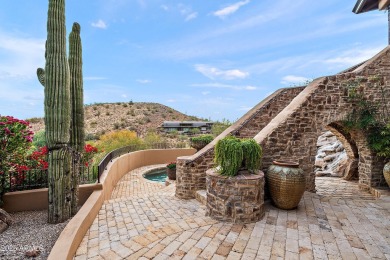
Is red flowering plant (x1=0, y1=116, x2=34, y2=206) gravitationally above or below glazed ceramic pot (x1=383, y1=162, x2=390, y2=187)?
above

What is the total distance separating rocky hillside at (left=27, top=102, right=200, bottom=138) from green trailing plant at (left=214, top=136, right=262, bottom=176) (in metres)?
26.0

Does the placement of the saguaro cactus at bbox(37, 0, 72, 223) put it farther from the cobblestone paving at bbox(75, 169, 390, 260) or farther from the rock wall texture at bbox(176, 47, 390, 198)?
the rock wall texture at bbox(176, 47, 390, 198)

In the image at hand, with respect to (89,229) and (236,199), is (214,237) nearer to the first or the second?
(236,199)

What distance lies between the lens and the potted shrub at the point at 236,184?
4102 mm

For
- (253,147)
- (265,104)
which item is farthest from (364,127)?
(253,147)

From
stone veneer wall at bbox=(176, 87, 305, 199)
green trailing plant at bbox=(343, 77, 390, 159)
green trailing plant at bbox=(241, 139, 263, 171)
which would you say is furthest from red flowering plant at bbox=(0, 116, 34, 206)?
green trailing plant at bbox=(343, 77, 390, 159)

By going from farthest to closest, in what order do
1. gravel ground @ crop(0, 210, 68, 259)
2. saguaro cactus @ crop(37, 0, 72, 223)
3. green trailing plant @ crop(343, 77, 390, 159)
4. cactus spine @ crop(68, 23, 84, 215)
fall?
1. green trailing plant @ crop(343, 77, 390, 159)
2. cactus spine @ crop(68, 23, 84, 215)
3. saguaro cactus @ crop(37, 0, 72, 223)
4. gravel ground @ crop(0, 210, 68, 259)

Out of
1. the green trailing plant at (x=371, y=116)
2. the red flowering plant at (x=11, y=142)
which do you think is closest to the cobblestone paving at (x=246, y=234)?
the green trailing plant at (x=371, y=116)

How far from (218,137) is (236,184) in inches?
121

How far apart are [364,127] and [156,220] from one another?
20.4 feet

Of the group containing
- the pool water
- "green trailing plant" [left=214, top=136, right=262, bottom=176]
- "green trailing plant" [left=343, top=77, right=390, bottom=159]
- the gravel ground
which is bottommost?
the pool water

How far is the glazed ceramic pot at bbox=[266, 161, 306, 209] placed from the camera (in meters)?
4.45

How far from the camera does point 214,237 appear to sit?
11.8 feet

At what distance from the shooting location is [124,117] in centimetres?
3438
